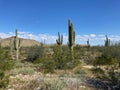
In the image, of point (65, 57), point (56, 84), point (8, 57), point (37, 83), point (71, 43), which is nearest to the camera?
point (56, 84)

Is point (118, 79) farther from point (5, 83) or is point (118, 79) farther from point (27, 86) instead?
point (5, 83)

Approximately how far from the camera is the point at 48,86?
27.9ft

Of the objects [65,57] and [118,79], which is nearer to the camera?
[118,79]

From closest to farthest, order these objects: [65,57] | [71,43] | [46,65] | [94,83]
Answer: [94,83]
[46,65]
[65,57]
[71,43]

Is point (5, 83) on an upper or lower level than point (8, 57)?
lower

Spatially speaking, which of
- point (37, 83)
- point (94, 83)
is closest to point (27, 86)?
point (37, 83)

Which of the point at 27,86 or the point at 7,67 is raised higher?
the point at 7,67

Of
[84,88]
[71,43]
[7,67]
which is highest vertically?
[71,43]

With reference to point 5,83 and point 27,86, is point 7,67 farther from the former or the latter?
point 27,86

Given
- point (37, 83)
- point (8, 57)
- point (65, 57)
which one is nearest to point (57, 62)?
point (65, 57)

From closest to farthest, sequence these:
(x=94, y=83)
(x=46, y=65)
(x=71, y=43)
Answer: (x=94, y=83) < (x=46, y=65) < (x=71, y=43)

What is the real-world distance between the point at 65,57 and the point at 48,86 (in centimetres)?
1136

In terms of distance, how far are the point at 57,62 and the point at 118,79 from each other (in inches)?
367

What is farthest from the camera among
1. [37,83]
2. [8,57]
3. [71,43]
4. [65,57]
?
[71,43]
